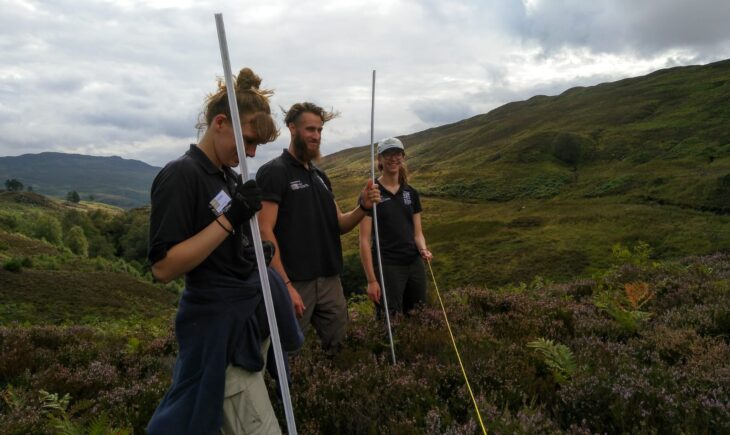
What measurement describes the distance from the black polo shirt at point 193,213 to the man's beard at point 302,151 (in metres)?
1.80

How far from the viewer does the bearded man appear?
456 centimetres

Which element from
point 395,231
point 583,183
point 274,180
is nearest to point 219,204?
point 274,180

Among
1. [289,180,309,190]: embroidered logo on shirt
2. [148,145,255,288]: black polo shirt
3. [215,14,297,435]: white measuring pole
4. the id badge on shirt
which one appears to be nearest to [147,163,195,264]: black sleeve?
[148,145,255,288]: black polo shirt

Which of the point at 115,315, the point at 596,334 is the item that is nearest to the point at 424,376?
the point at 596,334

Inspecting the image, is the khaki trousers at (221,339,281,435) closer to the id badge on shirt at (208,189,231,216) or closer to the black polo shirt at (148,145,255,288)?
the black polo shirt at (148,145,255,288)

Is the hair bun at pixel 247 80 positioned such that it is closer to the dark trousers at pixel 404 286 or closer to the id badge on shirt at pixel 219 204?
the id badge on shirt at pixel 219 204

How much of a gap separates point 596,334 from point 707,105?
99727mm

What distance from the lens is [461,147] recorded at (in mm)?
123500

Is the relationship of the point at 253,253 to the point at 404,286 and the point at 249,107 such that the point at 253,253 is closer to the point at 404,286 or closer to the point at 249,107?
the point at 249,107

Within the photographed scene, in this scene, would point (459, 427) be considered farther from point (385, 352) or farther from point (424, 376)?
point (385, 352)

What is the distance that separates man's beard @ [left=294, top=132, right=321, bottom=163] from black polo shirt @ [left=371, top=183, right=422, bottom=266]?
64.7 inches

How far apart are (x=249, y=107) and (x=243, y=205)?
0.60 meters

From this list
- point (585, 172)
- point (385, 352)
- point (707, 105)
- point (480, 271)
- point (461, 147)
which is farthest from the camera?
point (461, 147)

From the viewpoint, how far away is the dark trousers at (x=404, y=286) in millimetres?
6180
